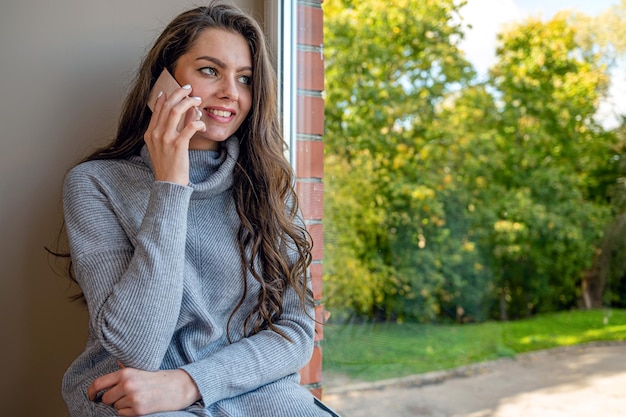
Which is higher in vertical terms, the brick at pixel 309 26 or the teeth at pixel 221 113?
the brick at pixel 309 26

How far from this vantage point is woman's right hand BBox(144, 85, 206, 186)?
133 cm

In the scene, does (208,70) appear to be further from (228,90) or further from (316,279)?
(316,279)

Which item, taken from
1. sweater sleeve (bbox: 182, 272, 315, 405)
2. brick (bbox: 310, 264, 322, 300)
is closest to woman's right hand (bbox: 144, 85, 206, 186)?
sweater sleeve (bbox: 182, 272, 315, 405)

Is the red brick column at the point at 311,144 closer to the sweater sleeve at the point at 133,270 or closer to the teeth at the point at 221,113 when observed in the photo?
the teeth at the point at 221,113

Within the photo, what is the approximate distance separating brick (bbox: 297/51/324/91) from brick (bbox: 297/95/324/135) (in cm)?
4

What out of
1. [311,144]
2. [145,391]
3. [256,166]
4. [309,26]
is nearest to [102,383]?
[145,391]

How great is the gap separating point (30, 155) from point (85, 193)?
0.42m

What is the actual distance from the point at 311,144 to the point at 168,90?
0.64 meters

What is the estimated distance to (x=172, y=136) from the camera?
1358 mm

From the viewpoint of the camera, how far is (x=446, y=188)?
2604mm

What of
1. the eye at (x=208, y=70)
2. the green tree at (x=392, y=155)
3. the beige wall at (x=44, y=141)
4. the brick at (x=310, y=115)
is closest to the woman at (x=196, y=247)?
the eye at (x=208, y=70)

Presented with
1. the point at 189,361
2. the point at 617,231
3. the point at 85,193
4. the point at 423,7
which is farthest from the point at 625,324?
the point at 423,7

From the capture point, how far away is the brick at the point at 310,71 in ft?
6.49

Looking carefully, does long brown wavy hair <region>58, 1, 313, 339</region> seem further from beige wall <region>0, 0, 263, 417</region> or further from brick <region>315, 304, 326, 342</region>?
brick <region>315, 304, 326, 342</region>
